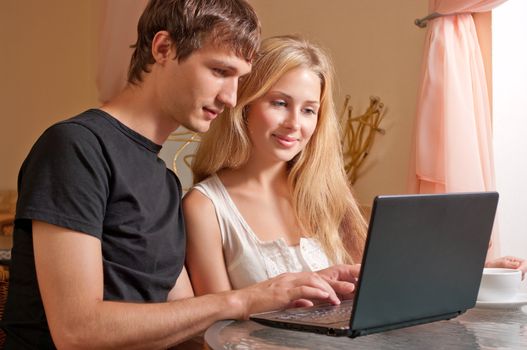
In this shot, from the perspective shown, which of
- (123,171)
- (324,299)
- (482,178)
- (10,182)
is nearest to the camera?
(324,299)

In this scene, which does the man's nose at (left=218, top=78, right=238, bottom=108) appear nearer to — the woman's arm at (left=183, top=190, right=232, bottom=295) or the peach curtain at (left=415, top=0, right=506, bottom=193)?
the woman's arm at (left=183, top=190, right=232, bottom=295)

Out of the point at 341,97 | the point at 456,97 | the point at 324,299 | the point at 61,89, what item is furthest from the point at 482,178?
the point at 61,89

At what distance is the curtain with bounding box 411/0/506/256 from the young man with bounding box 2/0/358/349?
1.31 metres

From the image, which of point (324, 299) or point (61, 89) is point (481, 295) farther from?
point (61, 89)

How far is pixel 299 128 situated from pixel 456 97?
107 cm

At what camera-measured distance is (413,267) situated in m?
1.35

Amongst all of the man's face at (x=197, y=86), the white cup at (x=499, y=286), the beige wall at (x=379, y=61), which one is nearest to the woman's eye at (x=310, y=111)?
the man's face at (x=197, y=86)

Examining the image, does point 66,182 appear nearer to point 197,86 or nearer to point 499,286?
point 197,86

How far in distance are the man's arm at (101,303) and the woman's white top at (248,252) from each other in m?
0.44

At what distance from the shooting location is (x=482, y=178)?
2.88m

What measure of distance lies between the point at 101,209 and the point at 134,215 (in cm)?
11

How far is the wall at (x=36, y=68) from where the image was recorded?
5.30m

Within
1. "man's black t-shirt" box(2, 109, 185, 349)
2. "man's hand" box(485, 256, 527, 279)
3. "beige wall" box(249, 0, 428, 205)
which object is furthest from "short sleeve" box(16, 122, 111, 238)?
"beige wall" box(249, 0, 428, 205)

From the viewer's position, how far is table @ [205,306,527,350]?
1.31m
